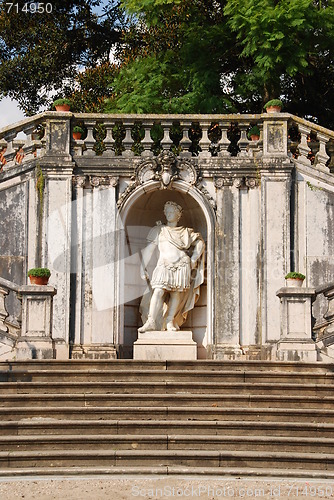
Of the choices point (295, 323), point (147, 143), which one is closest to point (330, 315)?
point (295, 323)

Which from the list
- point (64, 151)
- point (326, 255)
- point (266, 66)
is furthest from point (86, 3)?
point (326, 255)

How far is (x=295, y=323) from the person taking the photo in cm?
1564

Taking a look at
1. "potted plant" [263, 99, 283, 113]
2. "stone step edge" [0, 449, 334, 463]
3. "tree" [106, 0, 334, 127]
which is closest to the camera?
"stone step edge" [0, 449, 334, 463]

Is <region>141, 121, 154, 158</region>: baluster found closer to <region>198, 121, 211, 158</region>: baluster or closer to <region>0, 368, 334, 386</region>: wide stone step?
<region>198, 121, 211, 158</region>: baluster

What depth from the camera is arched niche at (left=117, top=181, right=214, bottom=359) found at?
57.5 feet

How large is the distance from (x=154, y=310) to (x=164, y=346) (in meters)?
0.69

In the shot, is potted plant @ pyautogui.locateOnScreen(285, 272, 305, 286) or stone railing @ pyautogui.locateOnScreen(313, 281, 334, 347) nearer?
stone railing @ pyautogui.locateOnScreen(313, 281, 334, 347)

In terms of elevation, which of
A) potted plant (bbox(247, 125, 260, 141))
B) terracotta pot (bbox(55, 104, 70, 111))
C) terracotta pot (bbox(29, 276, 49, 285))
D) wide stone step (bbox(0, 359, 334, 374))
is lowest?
wide stone step (bbox(0, 359, 334, 374))

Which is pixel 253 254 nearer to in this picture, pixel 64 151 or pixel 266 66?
pixel 64 151

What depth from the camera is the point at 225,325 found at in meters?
17.3

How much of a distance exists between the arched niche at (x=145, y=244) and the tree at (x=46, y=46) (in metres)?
9.36

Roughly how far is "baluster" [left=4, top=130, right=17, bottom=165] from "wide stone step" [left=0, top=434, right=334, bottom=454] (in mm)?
6855

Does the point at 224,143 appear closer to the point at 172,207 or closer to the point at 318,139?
the point at 172,207

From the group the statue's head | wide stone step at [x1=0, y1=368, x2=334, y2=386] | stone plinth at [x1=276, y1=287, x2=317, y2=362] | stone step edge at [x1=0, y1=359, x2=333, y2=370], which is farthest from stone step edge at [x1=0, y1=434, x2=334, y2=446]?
the statue's head
